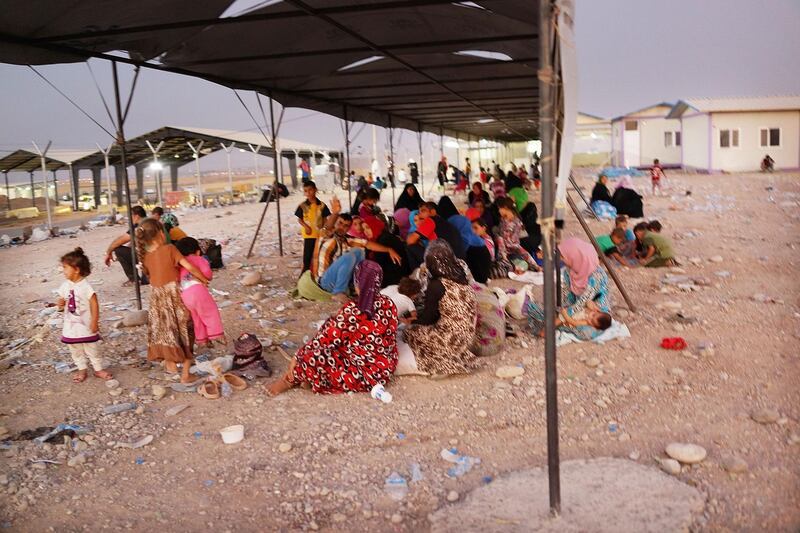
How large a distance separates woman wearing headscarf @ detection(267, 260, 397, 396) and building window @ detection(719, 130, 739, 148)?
27.8m

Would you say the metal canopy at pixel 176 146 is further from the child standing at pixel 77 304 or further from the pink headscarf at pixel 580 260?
the pink headscarf at pixel 580 260

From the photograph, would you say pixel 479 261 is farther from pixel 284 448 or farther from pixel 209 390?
pixel 284 448

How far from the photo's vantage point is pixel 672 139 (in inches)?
1288

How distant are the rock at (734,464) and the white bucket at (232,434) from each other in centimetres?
272

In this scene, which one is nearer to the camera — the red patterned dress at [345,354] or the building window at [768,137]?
the red patterned dress at [345,354]

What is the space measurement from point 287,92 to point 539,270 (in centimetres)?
435

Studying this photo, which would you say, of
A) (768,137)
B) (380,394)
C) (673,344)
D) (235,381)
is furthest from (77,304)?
(768,137)

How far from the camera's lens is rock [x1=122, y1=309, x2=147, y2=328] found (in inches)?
245

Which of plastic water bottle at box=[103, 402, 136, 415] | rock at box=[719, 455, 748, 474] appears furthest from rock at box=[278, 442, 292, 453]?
rock at box=[719, 455, 748, 474]

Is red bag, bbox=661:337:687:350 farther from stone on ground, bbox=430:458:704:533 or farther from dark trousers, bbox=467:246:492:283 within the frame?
dark trousers, bbox=467:246:492:283

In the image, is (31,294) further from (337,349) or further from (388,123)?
(388,123)

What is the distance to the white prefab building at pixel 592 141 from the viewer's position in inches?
1641

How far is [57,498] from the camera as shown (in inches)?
126

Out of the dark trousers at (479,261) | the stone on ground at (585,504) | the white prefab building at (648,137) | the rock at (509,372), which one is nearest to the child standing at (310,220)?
the dark trousers at (479,261)
